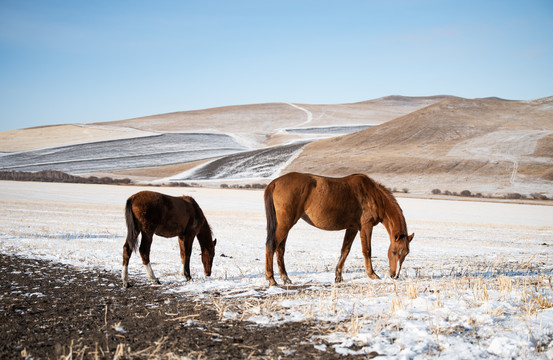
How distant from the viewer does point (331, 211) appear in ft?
31.1

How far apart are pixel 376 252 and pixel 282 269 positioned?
Result: 7532mm

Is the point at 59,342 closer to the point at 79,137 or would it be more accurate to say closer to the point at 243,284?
the point at 243,284

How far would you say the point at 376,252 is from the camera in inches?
636

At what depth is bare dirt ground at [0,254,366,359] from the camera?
16.6 ft

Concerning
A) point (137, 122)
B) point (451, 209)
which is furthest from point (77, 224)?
point (137, 122)

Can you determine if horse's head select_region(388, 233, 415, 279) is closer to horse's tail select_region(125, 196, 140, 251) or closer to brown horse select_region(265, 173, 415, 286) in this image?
brown horse select_region(265, 173, 415, 286)

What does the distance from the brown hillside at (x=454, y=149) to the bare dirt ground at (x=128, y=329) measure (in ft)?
183

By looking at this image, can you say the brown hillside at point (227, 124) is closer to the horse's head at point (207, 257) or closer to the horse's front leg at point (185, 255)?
the horse's head at point (207, 257)

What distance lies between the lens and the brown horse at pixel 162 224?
9523mm

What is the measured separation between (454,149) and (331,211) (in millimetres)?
75018

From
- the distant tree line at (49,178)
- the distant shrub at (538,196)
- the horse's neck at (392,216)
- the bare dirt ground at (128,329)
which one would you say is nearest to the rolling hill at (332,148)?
the distant shrub at (538,196)

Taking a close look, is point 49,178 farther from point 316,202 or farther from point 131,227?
point 316,202

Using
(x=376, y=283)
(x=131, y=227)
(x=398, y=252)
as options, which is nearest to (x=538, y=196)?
(x=398, y=252)

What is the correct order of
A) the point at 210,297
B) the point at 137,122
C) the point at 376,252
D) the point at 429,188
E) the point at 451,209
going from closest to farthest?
the point at 210,297 → the point at 376,252 → the point at 451,209 → the point at 429,188 → the point at 137,122
